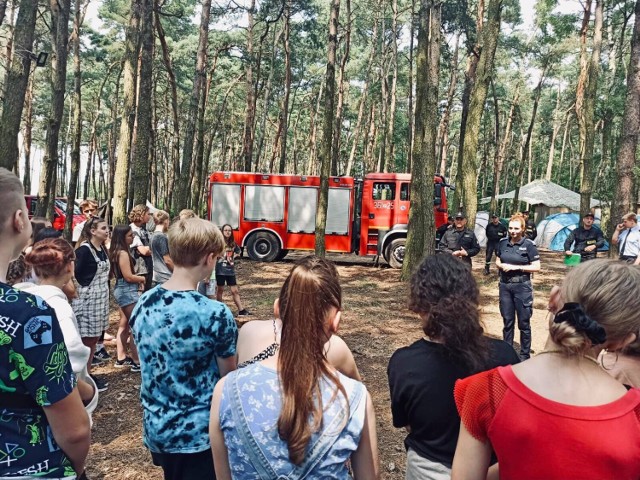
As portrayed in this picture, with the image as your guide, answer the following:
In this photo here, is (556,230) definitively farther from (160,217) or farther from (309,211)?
(160,217)

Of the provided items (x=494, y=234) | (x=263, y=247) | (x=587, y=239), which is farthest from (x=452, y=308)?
(x=263, y=247)

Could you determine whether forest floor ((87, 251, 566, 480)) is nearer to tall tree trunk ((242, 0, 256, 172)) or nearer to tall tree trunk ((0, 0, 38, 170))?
tall tree trunk ((0, 0, 38, 170))

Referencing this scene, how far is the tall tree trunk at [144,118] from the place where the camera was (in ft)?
29.0

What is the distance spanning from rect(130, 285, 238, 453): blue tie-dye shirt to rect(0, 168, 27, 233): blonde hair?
0.76 m

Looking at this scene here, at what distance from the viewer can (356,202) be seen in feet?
51.0

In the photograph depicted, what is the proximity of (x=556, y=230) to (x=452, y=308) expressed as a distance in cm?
2506

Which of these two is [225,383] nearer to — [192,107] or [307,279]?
[307,279]

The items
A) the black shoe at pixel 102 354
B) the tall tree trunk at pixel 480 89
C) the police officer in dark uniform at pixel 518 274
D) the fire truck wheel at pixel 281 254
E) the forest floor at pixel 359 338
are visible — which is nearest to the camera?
the forest floor at pixel 359 338

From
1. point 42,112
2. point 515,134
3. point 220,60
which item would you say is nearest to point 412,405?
point 220,60

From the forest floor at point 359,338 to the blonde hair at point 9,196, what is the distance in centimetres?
182

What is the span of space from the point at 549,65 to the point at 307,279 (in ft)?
103

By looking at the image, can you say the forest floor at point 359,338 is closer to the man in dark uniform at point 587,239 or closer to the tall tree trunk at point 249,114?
the man in dark uniform at point 587,239

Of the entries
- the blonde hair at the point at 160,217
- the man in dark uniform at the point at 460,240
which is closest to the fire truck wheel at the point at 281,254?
the man in dark uniform at the point at 460,240

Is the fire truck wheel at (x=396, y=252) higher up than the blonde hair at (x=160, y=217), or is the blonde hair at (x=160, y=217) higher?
the blonde hair at (x=160, y=217)
